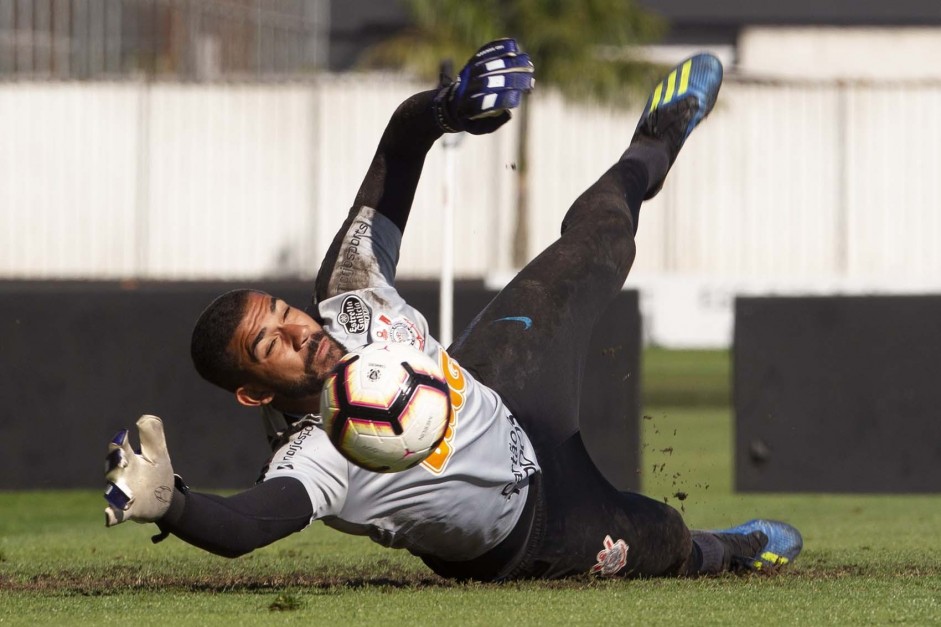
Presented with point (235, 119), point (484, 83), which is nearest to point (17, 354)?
point (484, 83)

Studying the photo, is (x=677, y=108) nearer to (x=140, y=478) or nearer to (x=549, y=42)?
(x=140, y=478)

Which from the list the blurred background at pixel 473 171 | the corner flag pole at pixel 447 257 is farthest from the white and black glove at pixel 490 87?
the blurred background at pixel 473 171

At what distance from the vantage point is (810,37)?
3594 centimetres

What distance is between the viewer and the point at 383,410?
5.05m

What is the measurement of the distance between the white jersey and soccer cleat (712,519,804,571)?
3.87 feet

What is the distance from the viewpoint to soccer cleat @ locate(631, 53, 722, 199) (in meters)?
7.56

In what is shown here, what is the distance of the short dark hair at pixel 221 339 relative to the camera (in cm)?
555

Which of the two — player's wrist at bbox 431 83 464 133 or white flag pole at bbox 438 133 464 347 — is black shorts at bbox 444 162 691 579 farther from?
white flag pole at bbox 438 133 464 347

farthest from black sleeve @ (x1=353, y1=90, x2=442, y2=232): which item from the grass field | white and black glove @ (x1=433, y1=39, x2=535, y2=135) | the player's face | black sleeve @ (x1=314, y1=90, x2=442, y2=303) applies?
the grass field

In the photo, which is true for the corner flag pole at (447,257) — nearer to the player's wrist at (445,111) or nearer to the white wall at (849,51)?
the player's wrist at (445,111)

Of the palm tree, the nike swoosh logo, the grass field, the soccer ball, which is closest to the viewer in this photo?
the soccer ball

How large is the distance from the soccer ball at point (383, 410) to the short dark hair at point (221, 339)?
0.52 m

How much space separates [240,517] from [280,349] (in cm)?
79

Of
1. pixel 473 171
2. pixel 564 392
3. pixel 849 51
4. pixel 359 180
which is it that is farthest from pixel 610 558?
pixel 849 51
